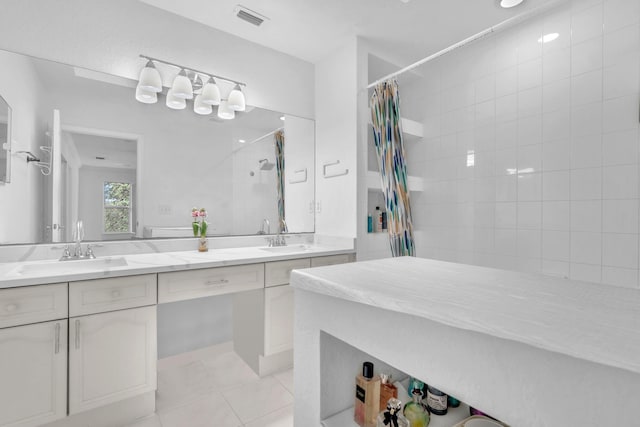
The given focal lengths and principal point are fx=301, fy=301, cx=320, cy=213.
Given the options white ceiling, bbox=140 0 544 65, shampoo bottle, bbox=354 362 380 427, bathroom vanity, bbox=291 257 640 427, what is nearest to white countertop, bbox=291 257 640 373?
bathroom vanity, bbox=291 257 640 427

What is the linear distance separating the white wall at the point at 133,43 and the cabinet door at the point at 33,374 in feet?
5.15

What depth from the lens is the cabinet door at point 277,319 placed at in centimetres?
195

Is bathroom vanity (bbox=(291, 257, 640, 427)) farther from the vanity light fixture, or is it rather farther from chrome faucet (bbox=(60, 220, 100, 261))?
the vanity light fixture

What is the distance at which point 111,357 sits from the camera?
1435 millimetres

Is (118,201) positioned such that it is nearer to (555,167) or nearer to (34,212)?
(34,212)

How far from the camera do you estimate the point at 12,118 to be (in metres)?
1.62

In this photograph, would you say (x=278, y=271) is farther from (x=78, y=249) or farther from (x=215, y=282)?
(x=78, y=249)

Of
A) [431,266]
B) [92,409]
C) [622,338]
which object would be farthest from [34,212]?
[622,338]

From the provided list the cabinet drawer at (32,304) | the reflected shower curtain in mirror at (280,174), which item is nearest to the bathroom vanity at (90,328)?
the cabinet drawer at (32,304)

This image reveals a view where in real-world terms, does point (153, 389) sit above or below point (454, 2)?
below

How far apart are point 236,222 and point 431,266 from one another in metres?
1.78

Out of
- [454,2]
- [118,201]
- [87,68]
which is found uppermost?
[454,2]

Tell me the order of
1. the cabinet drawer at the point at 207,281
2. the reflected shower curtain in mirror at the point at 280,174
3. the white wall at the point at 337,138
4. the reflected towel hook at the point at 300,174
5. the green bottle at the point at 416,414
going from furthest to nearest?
the reflected towel hook at the point at 300,174 < the reflected shower curtain in mirror at the point at 280,174 < the white wall at the point at 337,138 < the cabinet drawer at the point at 207,281 < the green bottle at the point at 416,414

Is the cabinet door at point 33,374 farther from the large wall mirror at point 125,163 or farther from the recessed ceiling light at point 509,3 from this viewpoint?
the recessed ceiling light at point 509,3
